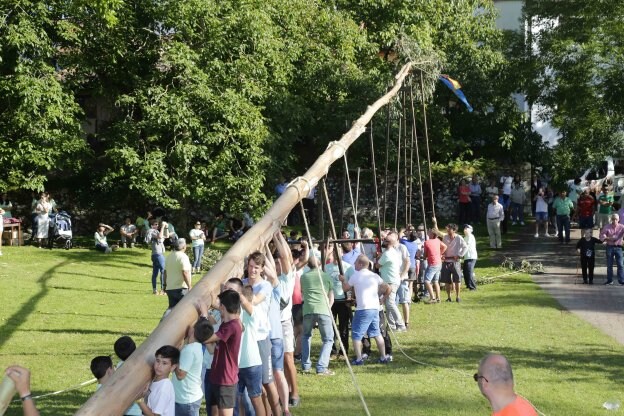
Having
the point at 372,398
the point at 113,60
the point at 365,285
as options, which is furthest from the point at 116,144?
the point at 372,398

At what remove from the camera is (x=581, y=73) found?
2780cm

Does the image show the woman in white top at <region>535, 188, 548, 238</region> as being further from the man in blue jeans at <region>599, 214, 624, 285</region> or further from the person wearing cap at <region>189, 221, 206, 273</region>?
the person wearing cap at <region>189, 221, 206, 273</region>

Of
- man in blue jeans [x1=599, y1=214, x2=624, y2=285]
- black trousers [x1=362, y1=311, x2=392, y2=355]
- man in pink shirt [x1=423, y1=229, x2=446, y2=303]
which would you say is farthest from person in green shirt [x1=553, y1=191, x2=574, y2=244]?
black trousers [x1=362, y1=311, x2=392, y2=355]

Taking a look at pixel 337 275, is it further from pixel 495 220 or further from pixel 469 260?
pixel 495 220

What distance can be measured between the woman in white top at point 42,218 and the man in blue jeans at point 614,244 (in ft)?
50.0

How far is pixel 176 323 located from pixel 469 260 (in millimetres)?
16596

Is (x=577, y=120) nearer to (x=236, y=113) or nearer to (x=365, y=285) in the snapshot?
(x=236, y=113)

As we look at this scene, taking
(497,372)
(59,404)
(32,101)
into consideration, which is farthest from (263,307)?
(32,101)

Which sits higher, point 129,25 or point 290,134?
point 129,25

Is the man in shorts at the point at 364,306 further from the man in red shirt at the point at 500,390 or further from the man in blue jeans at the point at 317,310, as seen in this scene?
the man in red shirt at the point at 500,390

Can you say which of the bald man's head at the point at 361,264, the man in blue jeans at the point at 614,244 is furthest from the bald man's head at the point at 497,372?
the man in blue jeans at the point at 614,244

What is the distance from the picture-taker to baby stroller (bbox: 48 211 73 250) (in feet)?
92.9

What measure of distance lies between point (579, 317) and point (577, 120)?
36.6 feet

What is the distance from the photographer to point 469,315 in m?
19.0
